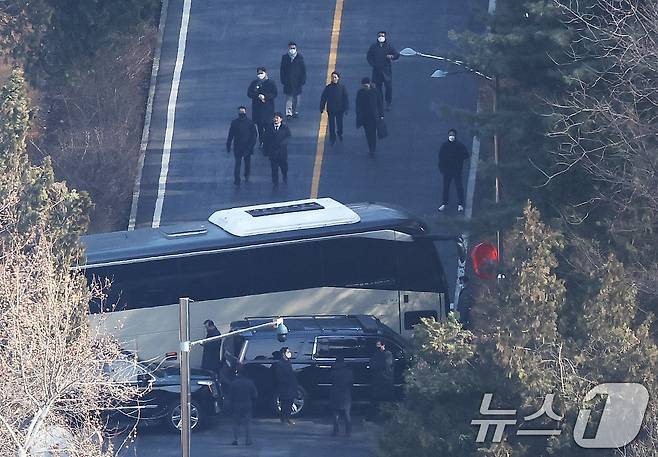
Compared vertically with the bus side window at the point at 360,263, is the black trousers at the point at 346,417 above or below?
below

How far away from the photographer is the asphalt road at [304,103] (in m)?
32.5

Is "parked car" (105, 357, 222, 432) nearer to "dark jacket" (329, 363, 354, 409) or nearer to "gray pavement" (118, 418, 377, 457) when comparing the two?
"gray pavement" (118, 418, 377, 457)

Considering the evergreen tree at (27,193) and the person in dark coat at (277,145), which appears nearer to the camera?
the evergreen tree at (27,193)

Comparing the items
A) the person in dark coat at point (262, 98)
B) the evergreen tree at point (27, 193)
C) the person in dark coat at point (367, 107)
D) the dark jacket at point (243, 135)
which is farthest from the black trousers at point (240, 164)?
the evergreen tree at point (27, 193)

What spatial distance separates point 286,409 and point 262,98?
874cm

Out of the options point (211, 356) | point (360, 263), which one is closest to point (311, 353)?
point (211, 356)

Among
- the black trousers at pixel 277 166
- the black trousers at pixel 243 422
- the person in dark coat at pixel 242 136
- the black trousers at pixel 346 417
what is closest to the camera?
the black trousers at pixel 243 422

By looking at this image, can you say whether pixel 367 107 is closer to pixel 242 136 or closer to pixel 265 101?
pixel 265 101

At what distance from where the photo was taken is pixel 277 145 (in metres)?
31.2

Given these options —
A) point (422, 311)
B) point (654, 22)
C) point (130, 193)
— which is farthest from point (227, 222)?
point (654, 22)

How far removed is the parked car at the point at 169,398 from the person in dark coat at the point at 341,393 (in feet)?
7.23

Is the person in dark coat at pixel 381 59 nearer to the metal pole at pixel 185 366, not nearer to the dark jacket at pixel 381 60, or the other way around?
the dark jacket at pixel 381 60

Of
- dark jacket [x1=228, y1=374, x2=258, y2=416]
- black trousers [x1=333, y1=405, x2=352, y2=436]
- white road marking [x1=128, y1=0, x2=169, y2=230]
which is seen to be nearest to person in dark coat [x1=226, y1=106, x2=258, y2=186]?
white road marking [x1=128, y1=0, x2=169, y2=230]

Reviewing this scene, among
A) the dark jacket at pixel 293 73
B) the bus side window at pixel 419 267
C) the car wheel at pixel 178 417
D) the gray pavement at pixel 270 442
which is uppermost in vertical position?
the dark jacket at pixel 293 73
